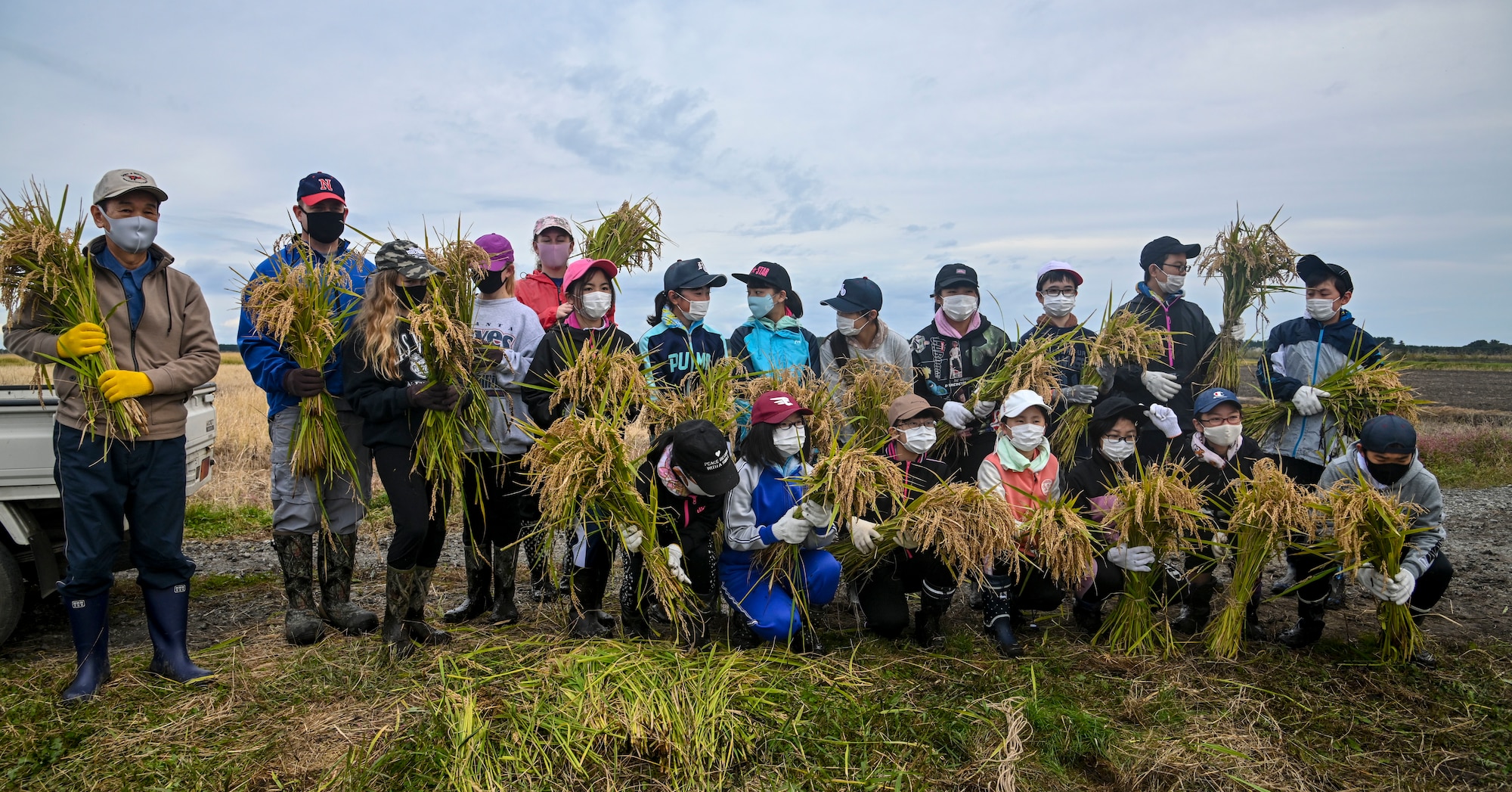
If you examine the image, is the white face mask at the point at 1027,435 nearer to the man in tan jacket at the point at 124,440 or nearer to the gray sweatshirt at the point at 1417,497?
the gray sweatshirt at the point at 1417,497

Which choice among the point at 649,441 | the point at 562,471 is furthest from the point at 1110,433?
the point at 562,471

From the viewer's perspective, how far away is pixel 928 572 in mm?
4715

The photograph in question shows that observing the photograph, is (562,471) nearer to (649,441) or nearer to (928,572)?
(649,441)

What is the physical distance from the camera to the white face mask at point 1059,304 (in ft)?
18.9

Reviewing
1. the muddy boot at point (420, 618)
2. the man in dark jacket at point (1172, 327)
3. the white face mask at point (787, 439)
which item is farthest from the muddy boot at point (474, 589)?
the man in dark jacket at point (1172, 327)

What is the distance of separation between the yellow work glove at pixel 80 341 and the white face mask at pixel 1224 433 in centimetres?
573

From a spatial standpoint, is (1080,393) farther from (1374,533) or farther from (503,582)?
(503,582)

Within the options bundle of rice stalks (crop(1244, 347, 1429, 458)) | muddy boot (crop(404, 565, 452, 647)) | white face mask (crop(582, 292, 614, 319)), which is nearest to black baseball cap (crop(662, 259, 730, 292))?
white face mask (crop(582, 292, 614, 319))

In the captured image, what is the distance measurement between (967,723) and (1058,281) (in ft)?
10.5

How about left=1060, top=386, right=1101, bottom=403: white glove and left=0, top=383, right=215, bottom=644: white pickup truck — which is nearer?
left=0, top=383, right=215, bottom=644: white pickup truck

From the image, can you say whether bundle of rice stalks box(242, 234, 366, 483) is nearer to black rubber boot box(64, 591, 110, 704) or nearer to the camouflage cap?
the camouflage cap

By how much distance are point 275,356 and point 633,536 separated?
7.14 feet

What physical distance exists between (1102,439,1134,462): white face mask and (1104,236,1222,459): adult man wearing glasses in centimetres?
88

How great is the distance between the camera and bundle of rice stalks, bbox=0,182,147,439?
394 cm
